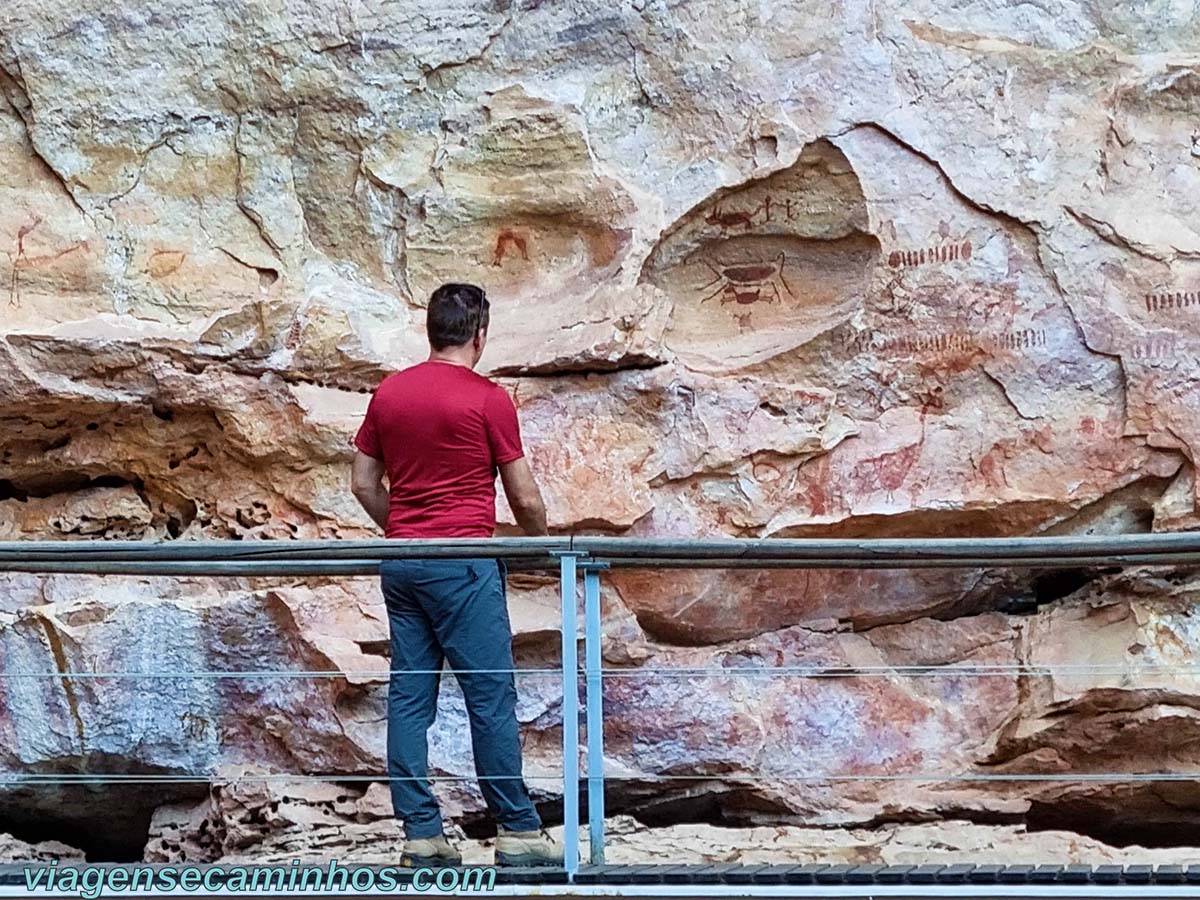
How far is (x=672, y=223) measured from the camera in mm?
5512

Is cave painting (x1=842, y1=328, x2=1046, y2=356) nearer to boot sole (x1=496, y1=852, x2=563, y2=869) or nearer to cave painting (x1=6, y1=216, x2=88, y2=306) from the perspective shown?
boot sole (x1=496, y1=852, x2=563, y2=869)

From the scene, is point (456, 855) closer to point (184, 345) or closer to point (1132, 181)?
point (184, 345)

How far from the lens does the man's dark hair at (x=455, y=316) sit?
3.85 metres

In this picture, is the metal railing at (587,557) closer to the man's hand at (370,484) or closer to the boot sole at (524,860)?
the boot sole at (524,860)

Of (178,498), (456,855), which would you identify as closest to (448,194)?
(178,498)

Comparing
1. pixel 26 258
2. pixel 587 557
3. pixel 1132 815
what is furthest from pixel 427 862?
pixel 26 258

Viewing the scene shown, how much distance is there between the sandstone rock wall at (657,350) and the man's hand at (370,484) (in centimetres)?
125

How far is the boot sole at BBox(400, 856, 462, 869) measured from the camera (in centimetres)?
362

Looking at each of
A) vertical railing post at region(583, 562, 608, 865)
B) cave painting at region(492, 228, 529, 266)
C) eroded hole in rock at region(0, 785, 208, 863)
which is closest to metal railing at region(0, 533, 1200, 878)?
vertical railing post at region(583, 562, 608, 865)

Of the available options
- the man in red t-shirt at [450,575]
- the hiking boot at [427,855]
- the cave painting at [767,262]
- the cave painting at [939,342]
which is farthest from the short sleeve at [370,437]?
the cave painting at [939,342]

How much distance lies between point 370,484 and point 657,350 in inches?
64.6

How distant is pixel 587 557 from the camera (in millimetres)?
3664

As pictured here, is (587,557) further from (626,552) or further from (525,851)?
(525,851)

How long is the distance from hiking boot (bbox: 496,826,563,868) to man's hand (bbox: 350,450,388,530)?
819 mm
